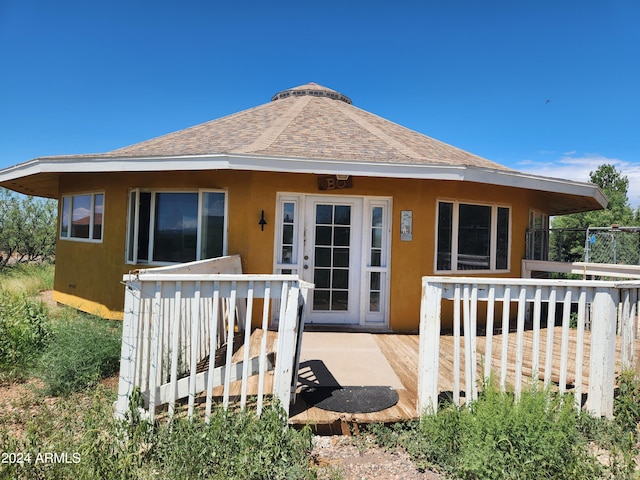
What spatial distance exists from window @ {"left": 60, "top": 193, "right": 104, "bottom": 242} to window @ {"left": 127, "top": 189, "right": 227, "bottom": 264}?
1084 millimetres

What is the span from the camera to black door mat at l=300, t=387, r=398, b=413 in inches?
123

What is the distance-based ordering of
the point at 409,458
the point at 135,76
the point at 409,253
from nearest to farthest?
1. the point at 409,458
2. the point at 409,253
3. the point at 135,76

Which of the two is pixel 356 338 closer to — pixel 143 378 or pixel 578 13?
pixel 143 378

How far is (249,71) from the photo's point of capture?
15375 mm

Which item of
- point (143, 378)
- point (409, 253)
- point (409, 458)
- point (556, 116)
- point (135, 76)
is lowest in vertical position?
point (409, 458)

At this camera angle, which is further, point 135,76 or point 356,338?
point 135,76

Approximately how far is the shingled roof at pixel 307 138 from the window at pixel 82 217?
1.14 meters

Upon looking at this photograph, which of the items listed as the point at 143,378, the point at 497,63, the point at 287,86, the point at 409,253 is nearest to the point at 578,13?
the point at 497,63

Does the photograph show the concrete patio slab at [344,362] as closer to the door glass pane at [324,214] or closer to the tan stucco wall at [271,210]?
the tan stucco wall at [271,210]

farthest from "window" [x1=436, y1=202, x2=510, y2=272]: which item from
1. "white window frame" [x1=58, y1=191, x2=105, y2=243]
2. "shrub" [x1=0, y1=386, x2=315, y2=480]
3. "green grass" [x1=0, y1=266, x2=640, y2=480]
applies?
"white window frame" [x1=58, y1=191, x2=105, y2=243]

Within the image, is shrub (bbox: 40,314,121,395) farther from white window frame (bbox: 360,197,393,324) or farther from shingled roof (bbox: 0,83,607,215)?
white window frame (bbox: 360,197,393,324)

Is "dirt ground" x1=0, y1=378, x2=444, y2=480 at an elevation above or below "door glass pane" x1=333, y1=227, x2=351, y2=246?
below

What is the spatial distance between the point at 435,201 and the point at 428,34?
795cm

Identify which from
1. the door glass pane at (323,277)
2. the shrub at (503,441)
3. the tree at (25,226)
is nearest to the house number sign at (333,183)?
the door glass pane at (323,277)
